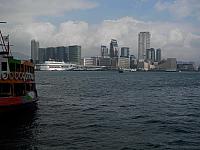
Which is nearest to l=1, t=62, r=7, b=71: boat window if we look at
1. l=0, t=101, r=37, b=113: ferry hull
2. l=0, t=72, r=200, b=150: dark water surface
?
l=0, t=101, r=37, b=113: ferry hull

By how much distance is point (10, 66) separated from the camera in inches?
1374

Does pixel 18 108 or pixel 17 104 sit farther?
pixel 18 108

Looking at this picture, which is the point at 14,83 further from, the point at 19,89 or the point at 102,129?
the point at 102,129

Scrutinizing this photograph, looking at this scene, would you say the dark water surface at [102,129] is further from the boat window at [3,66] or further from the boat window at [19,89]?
the boat window at [3,66]

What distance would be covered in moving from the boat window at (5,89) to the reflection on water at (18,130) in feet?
6.37

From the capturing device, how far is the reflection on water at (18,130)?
25.1 meters

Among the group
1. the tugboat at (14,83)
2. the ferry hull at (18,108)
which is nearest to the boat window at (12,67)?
the tugboat at (14,83)

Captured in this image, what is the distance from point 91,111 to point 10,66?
12125 millimetres

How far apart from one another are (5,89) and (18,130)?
5444mm

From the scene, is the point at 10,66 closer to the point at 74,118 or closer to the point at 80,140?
the point at 74,118

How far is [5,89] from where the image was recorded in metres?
34.2

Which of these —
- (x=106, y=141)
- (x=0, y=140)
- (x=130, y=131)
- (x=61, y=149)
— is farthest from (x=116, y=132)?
(x=0, y=140)

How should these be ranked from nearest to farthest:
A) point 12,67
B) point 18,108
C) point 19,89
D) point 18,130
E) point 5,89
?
point 18,130
point 5,89
point 12,67
point 18,108
point 19,89

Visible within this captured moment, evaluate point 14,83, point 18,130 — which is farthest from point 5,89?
point 18,130
